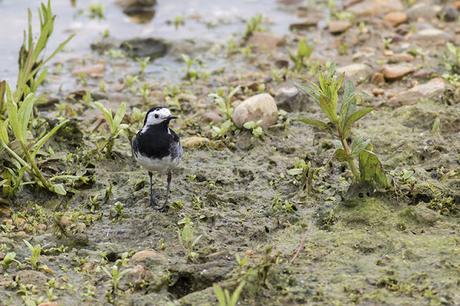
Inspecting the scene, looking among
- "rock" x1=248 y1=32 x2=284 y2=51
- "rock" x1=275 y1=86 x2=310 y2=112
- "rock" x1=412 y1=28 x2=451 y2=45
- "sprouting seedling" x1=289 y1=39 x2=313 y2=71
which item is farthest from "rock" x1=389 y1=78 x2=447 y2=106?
"rock" x1=248 y1=32 x2=284 y2=51

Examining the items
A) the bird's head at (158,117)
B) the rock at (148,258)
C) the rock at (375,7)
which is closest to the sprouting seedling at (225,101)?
the bird's head at (158,117)

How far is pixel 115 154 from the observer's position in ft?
25.4

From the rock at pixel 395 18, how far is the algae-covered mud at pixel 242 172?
0.03 metres

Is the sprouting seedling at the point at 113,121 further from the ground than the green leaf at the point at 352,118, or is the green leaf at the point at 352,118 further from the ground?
the green leaf at the point at 352,118

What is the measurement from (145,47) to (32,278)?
18.6ft

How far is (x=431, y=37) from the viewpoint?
34.7 feet

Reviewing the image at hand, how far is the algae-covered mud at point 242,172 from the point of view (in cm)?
563

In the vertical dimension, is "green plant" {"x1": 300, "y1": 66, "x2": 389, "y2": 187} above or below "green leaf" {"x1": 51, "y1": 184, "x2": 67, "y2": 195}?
above

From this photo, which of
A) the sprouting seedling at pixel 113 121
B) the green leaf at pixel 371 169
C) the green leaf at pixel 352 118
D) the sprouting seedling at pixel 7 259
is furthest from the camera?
the sprouting seedling at pixel 113 121

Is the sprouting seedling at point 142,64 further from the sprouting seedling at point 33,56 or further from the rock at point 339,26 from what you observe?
the rock at point 339,26

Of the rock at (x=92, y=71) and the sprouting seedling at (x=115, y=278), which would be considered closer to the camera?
the sprouting seedling at (x=115, y=278)

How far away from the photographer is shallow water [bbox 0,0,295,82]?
11211 mm

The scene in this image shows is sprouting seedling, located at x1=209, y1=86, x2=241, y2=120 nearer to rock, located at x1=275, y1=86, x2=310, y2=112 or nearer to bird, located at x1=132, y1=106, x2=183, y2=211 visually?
rock, located at x1=275, y1=86, x2=310, y2=112

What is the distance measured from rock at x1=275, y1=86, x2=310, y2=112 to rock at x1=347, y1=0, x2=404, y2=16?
329 cm
